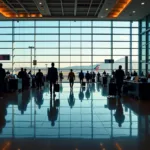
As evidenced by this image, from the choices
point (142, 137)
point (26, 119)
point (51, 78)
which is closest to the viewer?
point (142, 137)

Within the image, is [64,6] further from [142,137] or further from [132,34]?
[142,137]

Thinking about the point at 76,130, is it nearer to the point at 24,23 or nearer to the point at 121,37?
the point at 121,37

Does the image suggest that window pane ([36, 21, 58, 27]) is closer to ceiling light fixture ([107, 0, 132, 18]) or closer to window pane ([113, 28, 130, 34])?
ceiling light fixture ([107, 0, 132, 18])

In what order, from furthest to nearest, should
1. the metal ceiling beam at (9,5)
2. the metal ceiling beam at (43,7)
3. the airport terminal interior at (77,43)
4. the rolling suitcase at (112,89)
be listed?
the metal ceiling beam at (9,5)
the metal ceiling beam at (43,7)
the airport terminal interior at (77,43)
the rolling suitcase at (112,89)

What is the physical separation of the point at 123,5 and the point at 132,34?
9.19 m

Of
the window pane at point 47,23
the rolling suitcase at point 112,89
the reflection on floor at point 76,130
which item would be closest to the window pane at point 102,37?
the window pane at point 47,23

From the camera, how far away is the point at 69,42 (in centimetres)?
3528

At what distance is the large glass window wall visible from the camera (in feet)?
113

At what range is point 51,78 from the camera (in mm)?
14719

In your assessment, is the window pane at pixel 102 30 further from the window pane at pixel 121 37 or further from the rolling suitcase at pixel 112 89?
the rolling suitcase at pixel 112 89

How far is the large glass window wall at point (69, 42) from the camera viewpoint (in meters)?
34.6

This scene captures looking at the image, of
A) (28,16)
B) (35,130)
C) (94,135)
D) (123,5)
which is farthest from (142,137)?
(28,16)

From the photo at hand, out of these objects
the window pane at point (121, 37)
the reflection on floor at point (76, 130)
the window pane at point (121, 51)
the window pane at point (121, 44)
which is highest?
the window pane at point (121, 37)

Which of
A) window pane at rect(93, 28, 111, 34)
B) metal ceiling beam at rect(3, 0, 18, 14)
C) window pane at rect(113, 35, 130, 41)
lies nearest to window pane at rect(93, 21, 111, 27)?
window pane at rect(93, 28, 111, 34)
